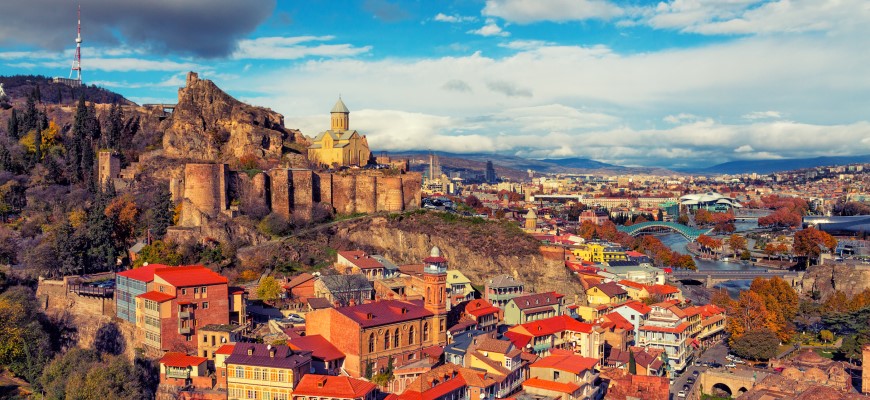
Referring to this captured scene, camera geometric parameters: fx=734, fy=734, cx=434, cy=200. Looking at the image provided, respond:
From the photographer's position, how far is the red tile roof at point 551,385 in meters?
30.7

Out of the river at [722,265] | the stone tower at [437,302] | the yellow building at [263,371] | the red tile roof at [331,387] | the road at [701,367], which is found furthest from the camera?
the river at [722,265]

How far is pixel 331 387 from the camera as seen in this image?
89.4ft

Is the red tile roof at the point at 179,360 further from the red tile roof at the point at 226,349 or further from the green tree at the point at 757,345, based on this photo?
the green tree at the point at 757,345

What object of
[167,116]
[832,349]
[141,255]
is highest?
[167,116]

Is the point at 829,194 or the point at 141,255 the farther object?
the point at 829,194

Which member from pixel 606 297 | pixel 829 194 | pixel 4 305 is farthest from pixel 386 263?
pixel 829 194

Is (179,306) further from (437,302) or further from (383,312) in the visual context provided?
(437,302)

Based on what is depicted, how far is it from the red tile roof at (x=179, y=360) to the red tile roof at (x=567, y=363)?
47.8ft

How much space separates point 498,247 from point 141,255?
2250cm

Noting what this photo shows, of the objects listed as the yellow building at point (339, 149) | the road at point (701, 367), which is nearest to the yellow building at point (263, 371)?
the road at point (701, 367)

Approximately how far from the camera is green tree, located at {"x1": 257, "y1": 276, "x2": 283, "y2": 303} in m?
39.3

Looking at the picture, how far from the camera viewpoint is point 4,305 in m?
36.5

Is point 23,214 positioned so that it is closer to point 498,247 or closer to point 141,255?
point 141,255

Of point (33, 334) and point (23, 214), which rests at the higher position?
point (23, 214)
